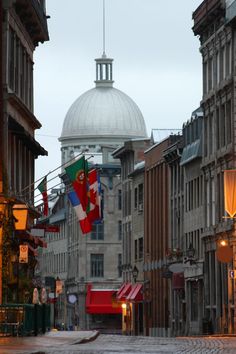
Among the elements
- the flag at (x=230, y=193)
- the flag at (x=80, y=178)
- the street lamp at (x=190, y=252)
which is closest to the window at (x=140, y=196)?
the street lamp at (x=190, y=252)

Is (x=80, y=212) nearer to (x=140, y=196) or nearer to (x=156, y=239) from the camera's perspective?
(x=156, y=239)

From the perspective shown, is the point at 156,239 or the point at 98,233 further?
the point at 98,233

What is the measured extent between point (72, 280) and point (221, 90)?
99.8 meters

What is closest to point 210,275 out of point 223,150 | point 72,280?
point 223,150

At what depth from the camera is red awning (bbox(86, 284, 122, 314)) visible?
165 meters

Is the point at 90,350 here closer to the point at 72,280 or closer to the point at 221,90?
the point at 221,90

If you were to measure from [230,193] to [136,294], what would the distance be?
56.1 m

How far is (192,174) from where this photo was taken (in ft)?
310

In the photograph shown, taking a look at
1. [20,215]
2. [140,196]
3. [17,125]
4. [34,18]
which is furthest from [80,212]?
[140,196]

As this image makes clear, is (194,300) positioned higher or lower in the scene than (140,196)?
lower

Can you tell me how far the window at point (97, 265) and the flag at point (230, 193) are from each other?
11203 centimetres

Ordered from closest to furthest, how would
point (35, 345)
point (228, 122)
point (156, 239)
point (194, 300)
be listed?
1. point (35, 345)
2. point (228, 122)
3. point (194, 300)
4. point (156, 239)

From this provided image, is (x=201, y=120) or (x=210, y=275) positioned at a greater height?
(x=201, y=120)

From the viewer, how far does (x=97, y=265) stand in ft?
577
